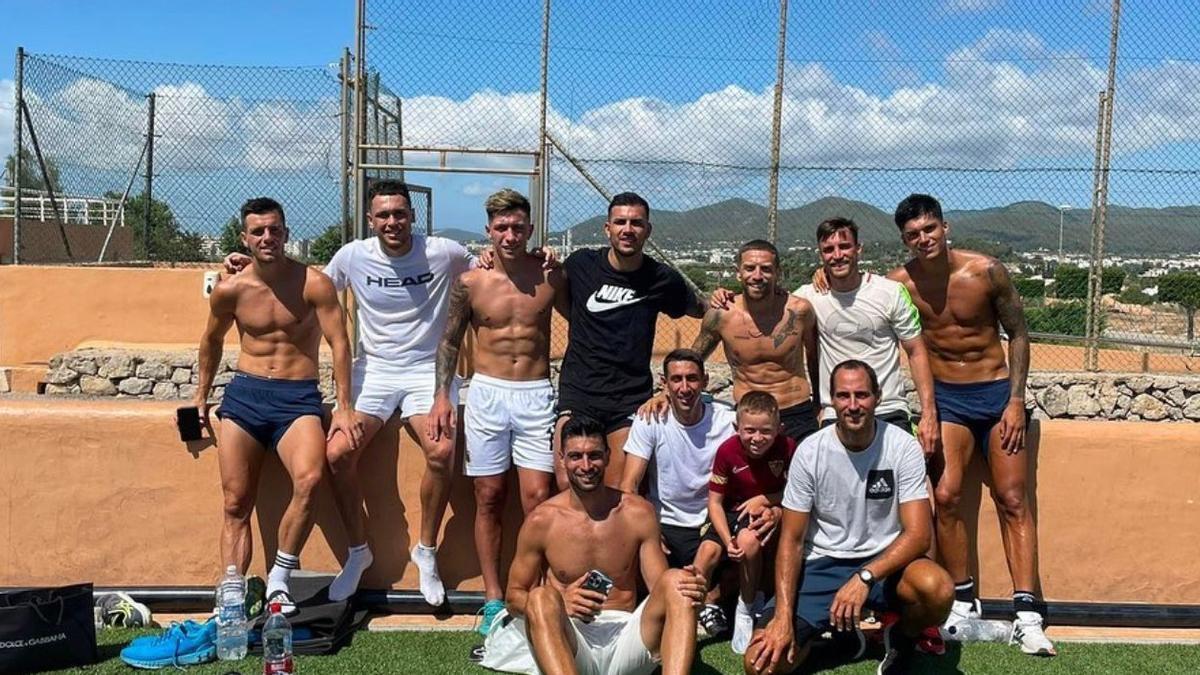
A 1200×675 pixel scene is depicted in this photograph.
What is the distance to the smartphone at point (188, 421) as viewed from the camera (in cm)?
465

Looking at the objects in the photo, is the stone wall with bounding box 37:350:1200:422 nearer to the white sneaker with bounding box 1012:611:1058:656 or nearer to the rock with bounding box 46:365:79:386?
the rock with bounding box 46:365:79:386

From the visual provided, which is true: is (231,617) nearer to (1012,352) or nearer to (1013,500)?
(1013,500)

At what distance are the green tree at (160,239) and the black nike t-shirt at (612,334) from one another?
413 inches

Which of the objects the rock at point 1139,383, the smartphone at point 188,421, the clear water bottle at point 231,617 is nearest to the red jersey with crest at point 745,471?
the clear water bottle at point 231,617

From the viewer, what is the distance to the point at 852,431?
3896 mm

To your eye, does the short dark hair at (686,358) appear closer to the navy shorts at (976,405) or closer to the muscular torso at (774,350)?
the muscular torso at (774,350)

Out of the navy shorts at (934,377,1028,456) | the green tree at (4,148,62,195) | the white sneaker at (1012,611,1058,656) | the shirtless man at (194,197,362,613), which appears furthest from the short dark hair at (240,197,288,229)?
the green tree at (4,148,62,195)

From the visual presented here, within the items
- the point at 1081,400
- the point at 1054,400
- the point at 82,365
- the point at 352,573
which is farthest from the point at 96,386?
the point at 1081,400

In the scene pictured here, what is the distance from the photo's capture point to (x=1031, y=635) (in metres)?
4.36

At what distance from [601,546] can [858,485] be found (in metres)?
1.09

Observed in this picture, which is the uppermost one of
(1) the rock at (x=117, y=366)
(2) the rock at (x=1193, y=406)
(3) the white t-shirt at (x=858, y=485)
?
(3) the white t-shirt at (x=858, y=485)

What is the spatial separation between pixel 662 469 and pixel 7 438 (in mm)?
3184

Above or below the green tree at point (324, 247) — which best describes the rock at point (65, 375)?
below

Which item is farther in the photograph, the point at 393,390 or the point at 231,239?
the point at 231,239
